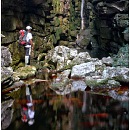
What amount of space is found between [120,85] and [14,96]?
4.53 meters

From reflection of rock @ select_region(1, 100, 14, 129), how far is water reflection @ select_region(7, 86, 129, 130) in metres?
0.15

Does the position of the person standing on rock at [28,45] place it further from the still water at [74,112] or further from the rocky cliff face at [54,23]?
the still water at [74,112]

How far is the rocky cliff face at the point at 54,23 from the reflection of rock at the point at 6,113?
524 centimetres

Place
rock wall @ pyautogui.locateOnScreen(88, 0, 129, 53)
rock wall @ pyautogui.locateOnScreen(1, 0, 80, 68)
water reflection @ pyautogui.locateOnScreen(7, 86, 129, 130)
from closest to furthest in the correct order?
water reflection @ pyautogui.locateOnScreen(7, 86, 129, 130), rock wall @ pyautogui.locateOnScreen(1, 0, 80, 68), rock wall @ pyautogui.locateOnScreen(88, 0, 129, 53)

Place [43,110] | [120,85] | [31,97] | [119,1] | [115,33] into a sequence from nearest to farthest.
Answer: [43,110] → [31,97] → [120,85] → [119,1] → [115,33]

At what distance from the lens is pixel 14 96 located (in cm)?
915

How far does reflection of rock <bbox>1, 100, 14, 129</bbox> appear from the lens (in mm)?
6574

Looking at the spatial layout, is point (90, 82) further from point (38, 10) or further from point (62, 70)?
point (38, 10)

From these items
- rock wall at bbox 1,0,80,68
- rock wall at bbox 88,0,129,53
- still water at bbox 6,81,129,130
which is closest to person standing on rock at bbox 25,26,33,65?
rock wall at bbox 1,0,80,68

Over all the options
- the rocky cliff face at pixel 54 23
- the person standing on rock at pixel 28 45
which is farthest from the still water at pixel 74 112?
the rocky cliff face at pixel 54 23

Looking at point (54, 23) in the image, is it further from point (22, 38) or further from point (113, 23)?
point (22, 38)

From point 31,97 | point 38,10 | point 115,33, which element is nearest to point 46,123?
point 31,97

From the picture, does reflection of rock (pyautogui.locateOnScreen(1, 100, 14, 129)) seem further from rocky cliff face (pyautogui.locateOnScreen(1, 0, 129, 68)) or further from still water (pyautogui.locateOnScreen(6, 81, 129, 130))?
rocky cliff face (pyautogui.locateOnScreen(1, 0, 129, 68))

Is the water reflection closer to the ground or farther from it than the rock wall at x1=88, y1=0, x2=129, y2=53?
closer to the ground
